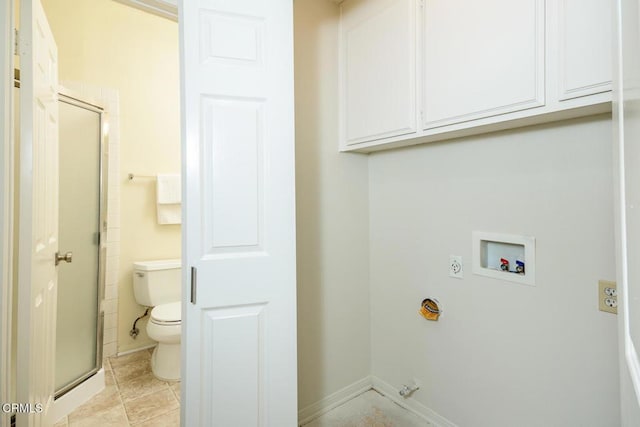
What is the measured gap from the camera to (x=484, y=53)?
127 centimetres

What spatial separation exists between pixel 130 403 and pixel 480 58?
2624 mm

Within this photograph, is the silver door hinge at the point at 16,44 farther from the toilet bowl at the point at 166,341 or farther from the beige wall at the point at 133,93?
the toilet bowl at the point at 166,341

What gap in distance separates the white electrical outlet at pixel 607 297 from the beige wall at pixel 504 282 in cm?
2

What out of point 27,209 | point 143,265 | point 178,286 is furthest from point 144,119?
point 27,209

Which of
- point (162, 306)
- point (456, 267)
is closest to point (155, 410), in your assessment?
point (162, 306)

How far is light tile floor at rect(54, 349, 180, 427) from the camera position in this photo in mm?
1771

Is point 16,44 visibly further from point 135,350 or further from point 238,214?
point 135,350

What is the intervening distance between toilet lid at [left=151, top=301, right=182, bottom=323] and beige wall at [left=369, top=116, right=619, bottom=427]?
143 centimetres

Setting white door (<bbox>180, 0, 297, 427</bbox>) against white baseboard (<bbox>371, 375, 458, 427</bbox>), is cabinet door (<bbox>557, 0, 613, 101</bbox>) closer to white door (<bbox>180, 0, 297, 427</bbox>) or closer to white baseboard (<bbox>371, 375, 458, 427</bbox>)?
white door (<bbox>180, 0, 297, 427</bbox>)

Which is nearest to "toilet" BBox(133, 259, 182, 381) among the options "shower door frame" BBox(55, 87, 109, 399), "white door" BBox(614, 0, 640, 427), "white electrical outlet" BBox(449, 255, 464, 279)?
"shower door frame" BBox(55, 87, 109, 399)

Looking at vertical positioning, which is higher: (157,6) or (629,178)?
(157,6)

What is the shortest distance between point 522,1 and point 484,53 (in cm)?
19

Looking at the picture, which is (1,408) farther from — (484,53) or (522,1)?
(522,1)

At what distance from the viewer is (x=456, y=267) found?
163 cm
